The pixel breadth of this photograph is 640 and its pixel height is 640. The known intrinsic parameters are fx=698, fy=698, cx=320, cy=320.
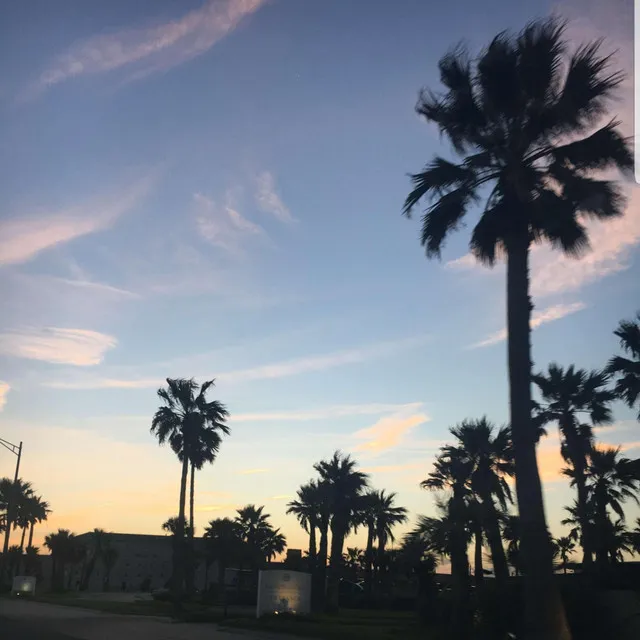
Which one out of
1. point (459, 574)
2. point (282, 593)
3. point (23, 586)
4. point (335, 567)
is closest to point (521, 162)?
point (459, 574)

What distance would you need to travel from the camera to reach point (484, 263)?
1820 cm

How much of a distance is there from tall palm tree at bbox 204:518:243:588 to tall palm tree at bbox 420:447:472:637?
36.1 meters

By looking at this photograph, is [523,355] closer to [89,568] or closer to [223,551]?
[223,551]

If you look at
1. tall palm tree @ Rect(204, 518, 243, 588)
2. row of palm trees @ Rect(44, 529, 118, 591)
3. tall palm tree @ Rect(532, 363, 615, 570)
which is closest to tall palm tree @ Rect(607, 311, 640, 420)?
tall palm tree @ Rect(532, 363, 615, 570)

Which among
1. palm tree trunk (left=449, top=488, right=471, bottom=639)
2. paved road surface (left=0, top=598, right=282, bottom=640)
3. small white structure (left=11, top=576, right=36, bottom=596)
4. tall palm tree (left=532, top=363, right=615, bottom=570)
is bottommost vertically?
paved road surface (left=0, top=598, right=282, bottom=640)

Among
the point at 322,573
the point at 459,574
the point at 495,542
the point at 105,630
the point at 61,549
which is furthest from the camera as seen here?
the point at 61,549

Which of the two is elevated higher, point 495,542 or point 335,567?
point 495,542

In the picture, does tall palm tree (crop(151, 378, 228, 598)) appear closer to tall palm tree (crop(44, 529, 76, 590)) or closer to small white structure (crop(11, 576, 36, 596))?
small white structure (crop(11, 576, 36, 596))

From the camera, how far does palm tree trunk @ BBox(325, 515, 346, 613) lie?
41812 millimetres

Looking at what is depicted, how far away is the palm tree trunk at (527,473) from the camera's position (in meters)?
13.7

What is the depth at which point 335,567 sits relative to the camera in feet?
142

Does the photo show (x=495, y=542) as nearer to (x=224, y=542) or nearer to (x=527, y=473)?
(x=527, y=473)

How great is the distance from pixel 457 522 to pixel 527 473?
16885mm

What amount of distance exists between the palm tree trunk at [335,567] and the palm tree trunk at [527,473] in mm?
29981
